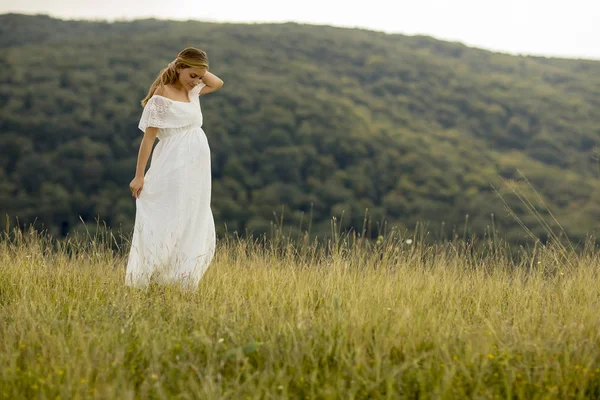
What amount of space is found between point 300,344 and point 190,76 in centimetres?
233

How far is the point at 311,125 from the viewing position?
183ft

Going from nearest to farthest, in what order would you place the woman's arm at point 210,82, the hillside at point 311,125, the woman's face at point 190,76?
the woman's face at point 190,76 < the woman's arm at point 210,82 < the hillside at point 311,125

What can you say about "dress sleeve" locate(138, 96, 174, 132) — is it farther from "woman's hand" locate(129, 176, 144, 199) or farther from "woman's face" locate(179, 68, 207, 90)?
"woman's hand" locate(129, 176, 144, 199)

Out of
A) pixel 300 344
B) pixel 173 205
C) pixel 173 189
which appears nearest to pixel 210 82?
pixel 173 189

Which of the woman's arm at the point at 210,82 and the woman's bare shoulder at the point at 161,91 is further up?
the woman's arm at the point at 210,82

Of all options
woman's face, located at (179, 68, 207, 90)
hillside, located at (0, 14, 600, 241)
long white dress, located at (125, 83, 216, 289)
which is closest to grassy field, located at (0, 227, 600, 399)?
long white dress, located at (125, 83, 216, 289)

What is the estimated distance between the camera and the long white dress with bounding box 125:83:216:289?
463 cm

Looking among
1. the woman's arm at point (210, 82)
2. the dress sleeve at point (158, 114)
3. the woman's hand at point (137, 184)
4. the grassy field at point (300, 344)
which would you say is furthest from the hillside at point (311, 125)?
the grassy field at point (300, 344)

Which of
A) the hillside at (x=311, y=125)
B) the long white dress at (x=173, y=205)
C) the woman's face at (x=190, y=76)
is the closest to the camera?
the long white dress at (x=173, y=205)

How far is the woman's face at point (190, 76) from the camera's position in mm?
4746

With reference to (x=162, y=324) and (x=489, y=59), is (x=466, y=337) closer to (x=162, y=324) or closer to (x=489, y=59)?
(x=162, y=324)

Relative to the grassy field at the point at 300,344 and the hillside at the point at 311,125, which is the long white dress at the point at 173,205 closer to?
the grassy field at the point at 300,344

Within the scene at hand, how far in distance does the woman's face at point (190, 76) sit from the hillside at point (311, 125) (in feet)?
82.3

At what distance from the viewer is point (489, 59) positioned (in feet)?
268
